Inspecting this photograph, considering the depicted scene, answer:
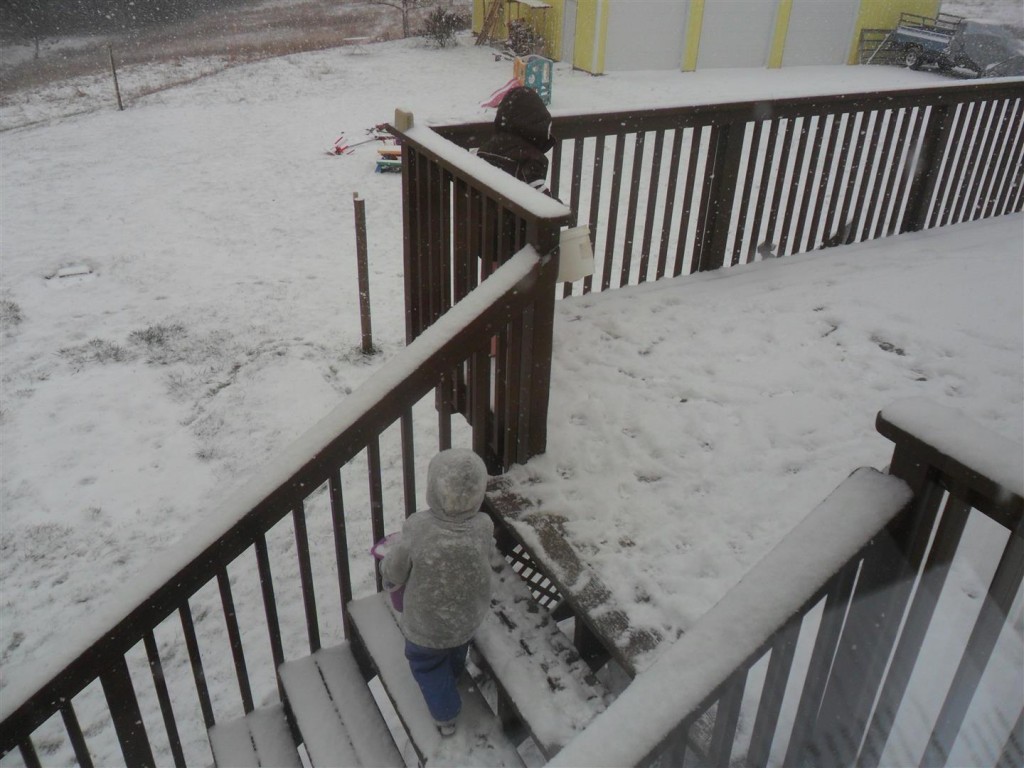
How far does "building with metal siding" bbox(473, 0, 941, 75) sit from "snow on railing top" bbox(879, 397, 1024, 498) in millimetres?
18504

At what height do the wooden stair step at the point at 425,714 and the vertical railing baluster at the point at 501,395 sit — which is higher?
the vertical railing baluster at the point at 501,395

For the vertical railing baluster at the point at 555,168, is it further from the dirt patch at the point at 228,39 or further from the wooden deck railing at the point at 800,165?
the dirt patch at the point at 228,39

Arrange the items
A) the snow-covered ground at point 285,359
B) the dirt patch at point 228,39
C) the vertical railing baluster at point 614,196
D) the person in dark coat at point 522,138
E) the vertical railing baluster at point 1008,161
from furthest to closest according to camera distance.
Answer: the dirt patch at point 228,39, the vertical railing baluster at point 1008,161, the vertical railing baluster at point 614,196, the person in dark coat at point 522,138, the snow-covered ground at point 285,359

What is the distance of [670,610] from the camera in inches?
100.0

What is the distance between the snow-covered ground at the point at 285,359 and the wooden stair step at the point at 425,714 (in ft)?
2.49

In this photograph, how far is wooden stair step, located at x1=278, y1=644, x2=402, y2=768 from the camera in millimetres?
2838

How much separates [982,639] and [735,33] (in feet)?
69.6

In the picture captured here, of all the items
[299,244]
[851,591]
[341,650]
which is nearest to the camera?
[851,591]

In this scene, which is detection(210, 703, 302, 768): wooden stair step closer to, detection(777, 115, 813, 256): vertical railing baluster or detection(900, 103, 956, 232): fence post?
detection(777, 115, 813, 256): vertical railing baluster

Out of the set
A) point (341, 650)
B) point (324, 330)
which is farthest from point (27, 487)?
point (341, 650)

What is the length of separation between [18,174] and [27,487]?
888cm

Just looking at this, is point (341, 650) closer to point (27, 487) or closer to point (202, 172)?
point (27, 487)

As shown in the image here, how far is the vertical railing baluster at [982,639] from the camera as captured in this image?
138 cm

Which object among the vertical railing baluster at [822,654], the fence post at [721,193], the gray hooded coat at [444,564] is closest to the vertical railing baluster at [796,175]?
the fence post at [721,193]
